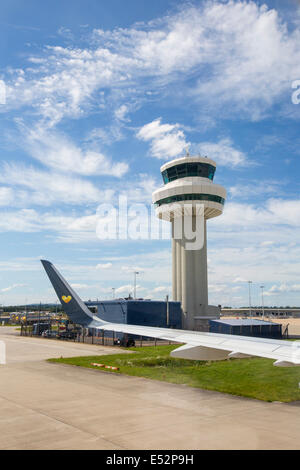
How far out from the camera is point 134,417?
13.5 meters

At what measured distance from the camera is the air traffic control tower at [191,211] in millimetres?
67000

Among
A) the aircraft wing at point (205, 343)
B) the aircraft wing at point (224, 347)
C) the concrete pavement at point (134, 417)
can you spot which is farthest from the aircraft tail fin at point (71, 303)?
the concrete pavement at point (134, 417)

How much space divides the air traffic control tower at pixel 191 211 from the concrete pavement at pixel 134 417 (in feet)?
153

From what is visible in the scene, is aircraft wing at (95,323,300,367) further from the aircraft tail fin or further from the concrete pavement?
the concrete pavement

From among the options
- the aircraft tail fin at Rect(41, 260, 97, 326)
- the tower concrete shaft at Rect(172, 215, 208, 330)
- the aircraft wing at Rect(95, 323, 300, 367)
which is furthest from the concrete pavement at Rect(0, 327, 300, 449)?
the tower concrete shaft at Rect(172, 215, 208, 330)

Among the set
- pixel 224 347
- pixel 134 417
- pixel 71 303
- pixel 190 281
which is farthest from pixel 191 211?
pixel 224 347

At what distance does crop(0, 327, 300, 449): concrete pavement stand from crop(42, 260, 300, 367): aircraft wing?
2.67m

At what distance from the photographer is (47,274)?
1344 cm

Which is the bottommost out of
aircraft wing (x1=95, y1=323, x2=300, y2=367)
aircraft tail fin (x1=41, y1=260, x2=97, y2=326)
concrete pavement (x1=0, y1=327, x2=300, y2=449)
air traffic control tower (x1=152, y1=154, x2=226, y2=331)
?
concrete pavement (x1=0, y1=327, x2=300, y2=449)

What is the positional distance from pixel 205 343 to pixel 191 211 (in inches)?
2343

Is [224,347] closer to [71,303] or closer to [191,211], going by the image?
[71,303]

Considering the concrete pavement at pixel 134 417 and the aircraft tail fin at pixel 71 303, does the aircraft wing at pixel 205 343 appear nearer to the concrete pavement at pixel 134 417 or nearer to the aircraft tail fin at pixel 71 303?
the aircraft tail fin at pixel 71 303

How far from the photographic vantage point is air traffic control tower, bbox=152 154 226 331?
6700cm

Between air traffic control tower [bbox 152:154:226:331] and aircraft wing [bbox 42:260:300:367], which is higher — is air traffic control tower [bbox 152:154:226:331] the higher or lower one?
the higher one
